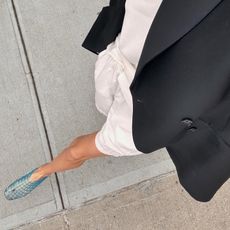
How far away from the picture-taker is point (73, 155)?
186cm

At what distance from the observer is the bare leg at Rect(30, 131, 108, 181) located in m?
1.77

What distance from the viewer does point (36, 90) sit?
90.5 inches

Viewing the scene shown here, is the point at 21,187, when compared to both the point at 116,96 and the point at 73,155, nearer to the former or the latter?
the point at 73,155

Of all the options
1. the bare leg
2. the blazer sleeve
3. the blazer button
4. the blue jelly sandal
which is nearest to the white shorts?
the blazer sleeve

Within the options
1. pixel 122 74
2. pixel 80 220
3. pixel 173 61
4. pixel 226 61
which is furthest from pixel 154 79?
pixel 80 220

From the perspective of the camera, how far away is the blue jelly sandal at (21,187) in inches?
82.2

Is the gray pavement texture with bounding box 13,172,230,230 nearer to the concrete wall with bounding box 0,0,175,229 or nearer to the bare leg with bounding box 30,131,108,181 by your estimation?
the concrete wall with bounding box 0,0,175,229

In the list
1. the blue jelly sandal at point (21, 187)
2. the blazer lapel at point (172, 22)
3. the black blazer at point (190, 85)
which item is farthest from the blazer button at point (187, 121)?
the blue jelly sandal at point (21, 187)

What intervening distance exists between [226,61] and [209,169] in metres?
0.33

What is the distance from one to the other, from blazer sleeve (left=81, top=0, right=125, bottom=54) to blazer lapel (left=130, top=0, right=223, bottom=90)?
46cm

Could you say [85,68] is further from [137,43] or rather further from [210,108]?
[210,108]

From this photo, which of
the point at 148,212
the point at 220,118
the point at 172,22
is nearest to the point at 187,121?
the point at 220,118

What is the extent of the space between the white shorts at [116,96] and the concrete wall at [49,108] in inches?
25.5

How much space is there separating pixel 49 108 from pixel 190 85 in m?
1.44
